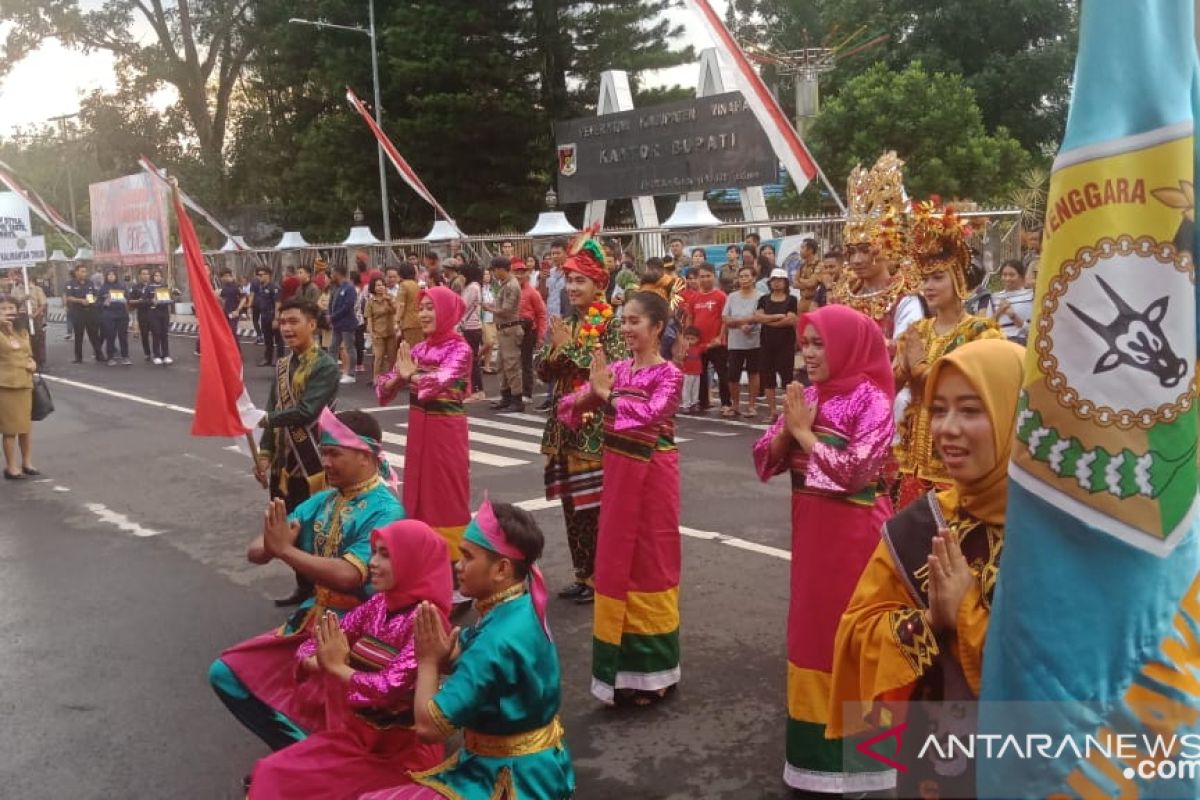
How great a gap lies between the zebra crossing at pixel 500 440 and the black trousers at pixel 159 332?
1036 cm

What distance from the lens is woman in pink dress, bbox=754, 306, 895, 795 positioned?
384 centimetres

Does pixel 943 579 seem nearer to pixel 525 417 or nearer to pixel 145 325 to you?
pixel 525 417

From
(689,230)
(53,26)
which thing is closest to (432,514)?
(689,230)

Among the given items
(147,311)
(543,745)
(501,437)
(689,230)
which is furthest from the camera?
(147,311)

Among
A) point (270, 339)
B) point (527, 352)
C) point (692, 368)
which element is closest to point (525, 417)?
point (527, 352)

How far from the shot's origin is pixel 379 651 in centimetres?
357

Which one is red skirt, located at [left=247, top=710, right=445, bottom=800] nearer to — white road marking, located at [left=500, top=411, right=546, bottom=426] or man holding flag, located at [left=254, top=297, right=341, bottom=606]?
man holding flag, located at [left=254, top=297, right=341, bottom=606]

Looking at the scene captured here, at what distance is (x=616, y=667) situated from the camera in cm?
482

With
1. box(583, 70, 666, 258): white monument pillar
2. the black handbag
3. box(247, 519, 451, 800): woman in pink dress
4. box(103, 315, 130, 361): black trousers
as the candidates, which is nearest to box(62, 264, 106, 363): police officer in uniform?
box(103, 315, 130, 361): black trousers

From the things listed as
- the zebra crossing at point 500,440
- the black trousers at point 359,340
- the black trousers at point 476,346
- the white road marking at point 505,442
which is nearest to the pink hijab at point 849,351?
the zebra crossing at point 500,440

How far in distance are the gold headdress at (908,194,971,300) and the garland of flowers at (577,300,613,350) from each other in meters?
1.74

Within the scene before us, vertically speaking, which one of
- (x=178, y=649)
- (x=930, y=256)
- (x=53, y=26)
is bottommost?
(x=178, y=649)

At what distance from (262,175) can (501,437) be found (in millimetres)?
29052

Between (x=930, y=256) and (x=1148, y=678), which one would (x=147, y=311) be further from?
(x=1148, y=678)
